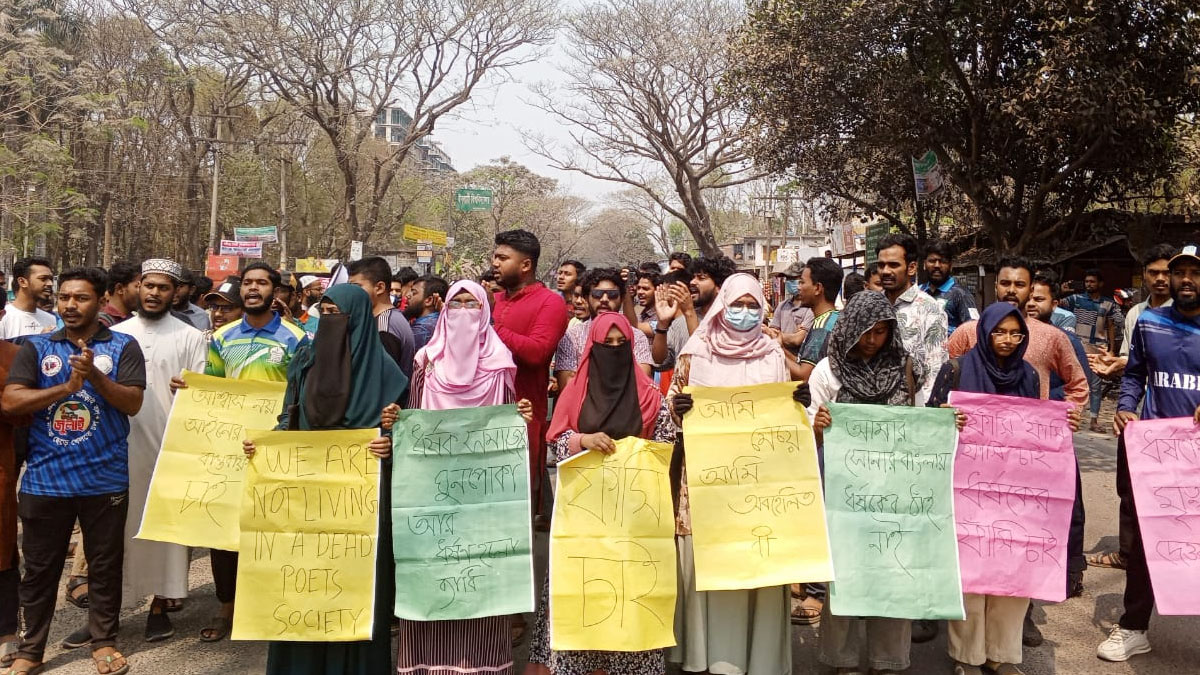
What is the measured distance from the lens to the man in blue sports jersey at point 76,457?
3750mm

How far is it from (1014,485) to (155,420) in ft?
13.7

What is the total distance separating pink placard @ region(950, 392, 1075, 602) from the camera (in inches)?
145

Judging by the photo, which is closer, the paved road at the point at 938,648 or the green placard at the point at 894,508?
the green placard at the point at 894,508

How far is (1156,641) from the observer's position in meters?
4.26

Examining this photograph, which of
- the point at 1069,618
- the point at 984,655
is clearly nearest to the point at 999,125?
the point at 1069,618

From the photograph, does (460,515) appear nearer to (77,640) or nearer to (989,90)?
(77,640)

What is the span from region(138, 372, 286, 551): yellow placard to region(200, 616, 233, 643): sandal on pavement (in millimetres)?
569

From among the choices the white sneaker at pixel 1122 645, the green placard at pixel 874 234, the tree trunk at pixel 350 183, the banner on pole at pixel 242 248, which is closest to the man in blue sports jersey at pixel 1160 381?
the white sneaker at pixel 1122 645

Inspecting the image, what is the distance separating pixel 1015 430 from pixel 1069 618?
1517 millimetres

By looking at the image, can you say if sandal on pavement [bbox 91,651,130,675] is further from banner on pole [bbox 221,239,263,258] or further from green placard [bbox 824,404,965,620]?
banner on pole [bbox 221,239,263,258]

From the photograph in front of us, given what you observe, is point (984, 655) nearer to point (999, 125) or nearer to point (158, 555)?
point (158, 555)

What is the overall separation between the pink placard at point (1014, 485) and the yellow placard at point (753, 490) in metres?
0.70

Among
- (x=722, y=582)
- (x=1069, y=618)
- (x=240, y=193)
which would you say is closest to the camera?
(x=722, y=582)

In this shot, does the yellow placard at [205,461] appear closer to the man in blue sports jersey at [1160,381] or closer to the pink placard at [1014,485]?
the pink placard at [1014,485]
